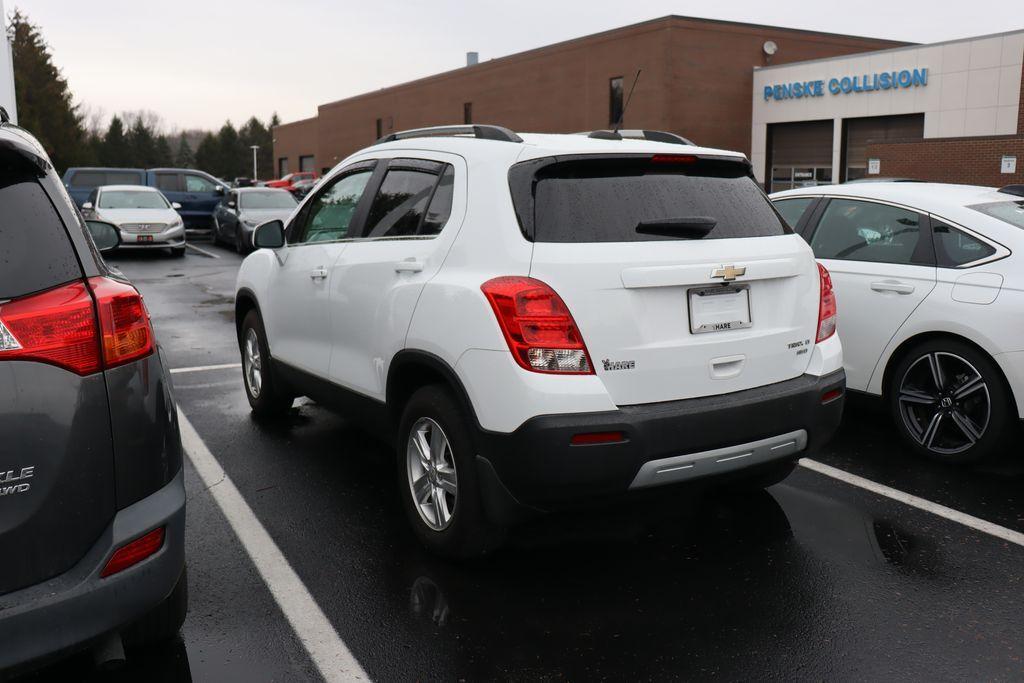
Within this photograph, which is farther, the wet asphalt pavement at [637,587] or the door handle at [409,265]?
the door handle at [409,265]

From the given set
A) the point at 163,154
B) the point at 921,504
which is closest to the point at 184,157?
the point at 163,154

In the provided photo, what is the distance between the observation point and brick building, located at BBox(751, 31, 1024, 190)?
82.7ft

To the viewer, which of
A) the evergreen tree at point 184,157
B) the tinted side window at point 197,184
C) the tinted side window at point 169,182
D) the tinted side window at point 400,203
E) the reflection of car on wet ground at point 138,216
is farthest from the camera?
the evergreen tree at point 184,157

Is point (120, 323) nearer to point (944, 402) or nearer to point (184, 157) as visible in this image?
point (944, 402)

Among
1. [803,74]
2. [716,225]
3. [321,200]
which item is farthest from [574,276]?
[803,74]

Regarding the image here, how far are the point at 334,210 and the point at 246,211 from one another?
17285mm

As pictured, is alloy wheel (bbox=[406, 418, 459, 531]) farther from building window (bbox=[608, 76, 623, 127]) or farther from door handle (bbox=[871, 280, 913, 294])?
building window (bbox=[608, 76, 623, 127])

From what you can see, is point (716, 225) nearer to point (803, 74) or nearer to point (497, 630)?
point (497, 630)

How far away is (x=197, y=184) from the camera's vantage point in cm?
2644

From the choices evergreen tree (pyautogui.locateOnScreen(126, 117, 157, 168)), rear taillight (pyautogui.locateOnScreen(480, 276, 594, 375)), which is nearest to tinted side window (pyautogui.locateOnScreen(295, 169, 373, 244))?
rear taillight (pyautogui.locateOnScreen(480, 276, 594, 375))

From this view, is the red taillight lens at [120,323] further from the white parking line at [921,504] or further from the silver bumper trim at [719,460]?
the white parking line at [921,504]

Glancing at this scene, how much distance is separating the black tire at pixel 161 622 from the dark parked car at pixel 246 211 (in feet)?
60.3

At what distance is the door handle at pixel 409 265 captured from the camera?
13.3ft

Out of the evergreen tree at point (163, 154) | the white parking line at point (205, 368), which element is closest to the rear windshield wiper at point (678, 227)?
the white parking line at point (205, 368)
